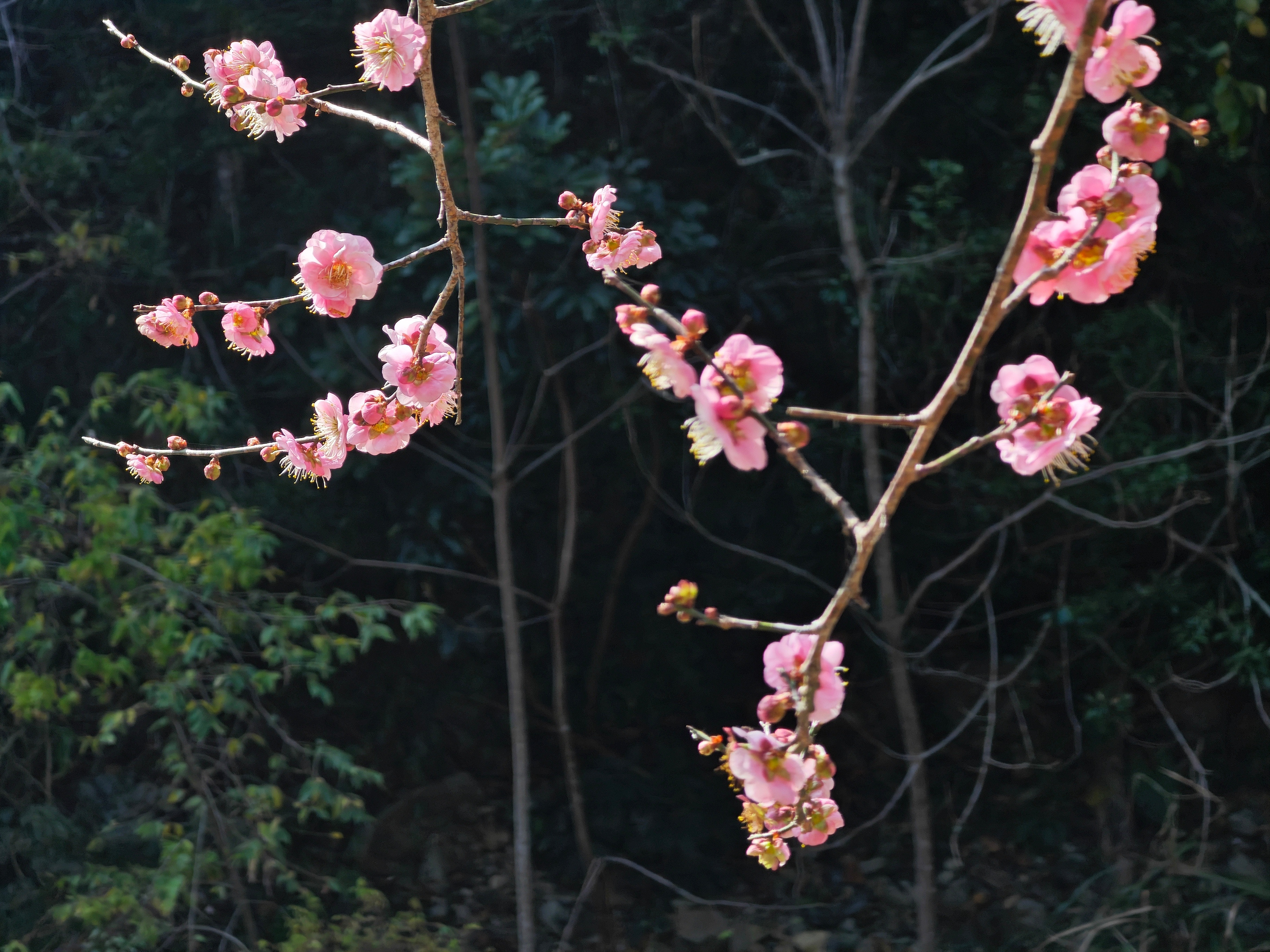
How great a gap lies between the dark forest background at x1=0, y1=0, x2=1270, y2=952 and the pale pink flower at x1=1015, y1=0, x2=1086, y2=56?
1.79 m

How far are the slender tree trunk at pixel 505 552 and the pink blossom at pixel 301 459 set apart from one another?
1.19m

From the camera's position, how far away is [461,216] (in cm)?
98

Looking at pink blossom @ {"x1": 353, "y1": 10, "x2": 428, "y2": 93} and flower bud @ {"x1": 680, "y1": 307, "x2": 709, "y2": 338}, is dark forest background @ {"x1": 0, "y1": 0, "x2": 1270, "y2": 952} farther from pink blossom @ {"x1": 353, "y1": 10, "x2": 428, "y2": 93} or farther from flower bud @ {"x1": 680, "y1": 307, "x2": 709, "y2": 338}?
flower bud @ {"x1": 680, "y1": 307, "x2": 709, "y2": 338}

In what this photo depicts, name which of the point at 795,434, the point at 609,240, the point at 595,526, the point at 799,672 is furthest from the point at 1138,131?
the point at 595,526

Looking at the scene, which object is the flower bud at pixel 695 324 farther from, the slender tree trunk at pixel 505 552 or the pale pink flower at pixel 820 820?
the slender tree trunk at pixel 505 552

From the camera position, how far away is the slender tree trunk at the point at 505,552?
2355mm

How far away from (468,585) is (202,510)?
2.67ft

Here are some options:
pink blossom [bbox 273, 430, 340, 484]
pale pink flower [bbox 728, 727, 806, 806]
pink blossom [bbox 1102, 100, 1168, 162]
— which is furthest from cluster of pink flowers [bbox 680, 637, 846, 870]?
pink blossom [bbox 273, 430, 340, 484]

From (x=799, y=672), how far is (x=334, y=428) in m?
0.51

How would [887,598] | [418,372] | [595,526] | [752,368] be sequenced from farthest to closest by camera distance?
[595,526] → [887,598] → [418,372] → [752,368]

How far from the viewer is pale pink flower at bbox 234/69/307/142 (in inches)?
45.4

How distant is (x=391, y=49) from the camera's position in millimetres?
1081

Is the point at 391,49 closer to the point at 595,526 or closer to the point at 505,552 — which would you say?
the point at 505,552

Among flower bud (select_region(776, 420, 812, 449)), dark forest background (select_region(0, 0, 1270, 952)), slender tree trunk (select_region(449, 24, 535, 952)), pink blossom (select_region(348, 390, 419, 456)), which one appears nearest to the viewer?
flower bud (select_region(776, 420, 812, 449))
